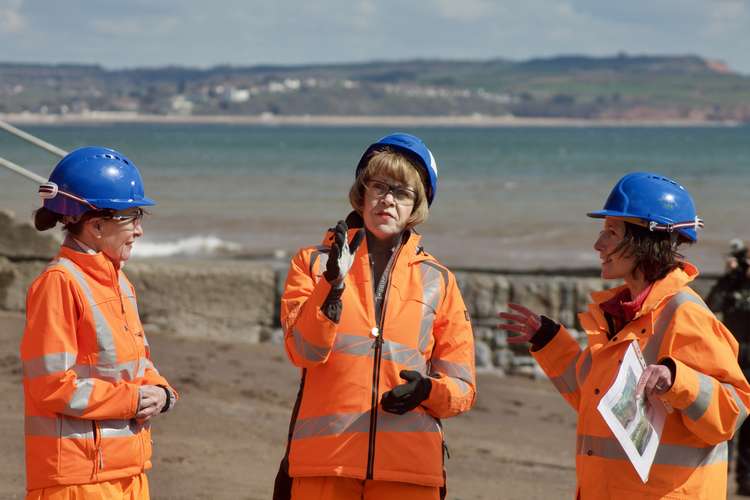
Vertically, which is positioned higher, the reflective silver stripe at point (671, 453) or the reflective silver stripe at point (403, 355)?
the reflective silver stripe at point (403, 355)


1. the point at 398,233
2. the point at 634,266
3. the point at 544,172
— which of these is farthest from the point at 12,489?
the point at 544,172

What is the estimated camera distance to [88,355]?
406 centimetres

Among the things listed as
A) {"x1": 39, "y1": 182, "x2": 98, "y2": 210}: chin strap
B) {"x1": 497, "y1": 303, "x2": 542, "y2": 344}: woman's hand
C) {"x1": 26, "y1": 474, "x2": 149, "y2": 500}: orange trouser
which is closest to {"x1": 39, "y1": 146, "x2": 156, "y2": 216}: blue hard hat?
{"x1": 39, "y1": 182, "x2": 98, "y2": 210}: chin strap

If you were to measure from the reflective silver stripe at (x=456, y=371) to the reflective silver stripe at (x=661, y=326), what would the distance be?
0.57 meters

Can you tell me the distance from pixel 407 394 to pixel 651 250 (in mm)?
933

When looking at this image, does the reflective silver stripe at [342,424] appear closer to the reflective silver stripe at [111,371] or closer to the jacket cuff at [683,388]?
the reflective silver stripe at [111,371]

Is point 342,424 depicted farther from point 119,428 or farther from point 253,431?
point 253,431

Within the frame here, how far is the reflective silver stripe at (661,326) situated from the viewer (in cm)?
404

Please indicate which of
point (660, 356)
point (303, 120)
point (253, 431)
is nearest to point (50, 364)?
point (660, 356)

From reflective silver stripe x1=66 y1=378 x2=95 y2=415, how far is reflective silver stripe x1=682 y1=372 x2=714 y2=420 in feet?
5.96

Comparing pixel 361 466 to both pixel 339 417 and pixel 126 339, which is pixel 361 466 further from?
pixel 126 339

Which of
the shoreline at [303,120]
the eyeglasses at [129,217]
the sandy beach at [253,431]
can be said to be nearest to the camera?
the eyeglasses at [129,217]

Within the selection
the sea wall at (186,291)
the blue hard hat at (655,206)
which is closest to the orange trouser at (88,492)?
the blue hard hat at (655,206)

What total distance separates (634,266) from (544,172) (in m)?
52.8
